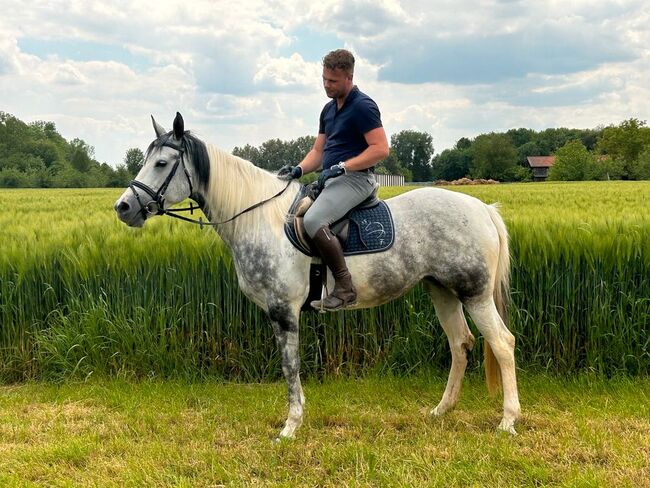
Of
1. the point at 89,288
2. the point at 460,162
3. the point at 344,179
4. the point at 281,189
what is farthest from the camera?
the point at 460,162

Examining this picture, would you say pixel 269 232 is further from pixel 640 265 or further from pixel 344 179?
pixel 640 265

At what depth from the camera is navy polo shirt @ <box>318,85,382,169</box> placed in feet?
12.6

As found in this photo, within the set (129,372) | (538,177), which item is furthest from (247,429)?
(538,177)

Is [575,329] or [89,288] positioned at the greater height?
[89,288]

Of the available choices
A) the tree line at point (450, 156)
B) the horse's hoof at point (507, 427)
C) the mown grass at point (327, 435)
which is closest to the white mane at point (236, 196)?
the mown grass at point (327, 435)

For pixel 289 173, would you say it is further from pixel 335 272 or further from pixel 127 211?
pixel 127 211

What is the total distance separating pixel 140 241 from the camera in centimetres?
579

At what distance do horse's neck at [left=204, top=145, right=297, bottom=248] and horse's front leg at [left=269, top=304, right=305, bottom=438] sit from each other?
0.57 m

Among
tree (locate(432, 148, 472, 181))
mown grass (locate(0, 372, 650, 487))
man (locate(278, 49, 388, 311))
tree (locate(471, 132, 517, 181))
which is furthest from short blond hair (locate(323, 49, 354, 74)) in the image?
tree (locate(432, 148, 472, 181))

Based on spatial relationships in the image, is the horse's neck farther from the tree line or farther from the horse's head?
the tree line

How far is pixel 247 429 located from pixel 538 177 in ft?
343

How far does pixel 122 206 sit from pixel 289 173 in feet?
4.31

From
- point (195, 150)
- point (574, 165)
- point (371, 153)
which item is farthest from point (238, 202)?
point (574, 165)

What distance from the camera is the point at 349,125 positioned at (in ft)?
12.8
